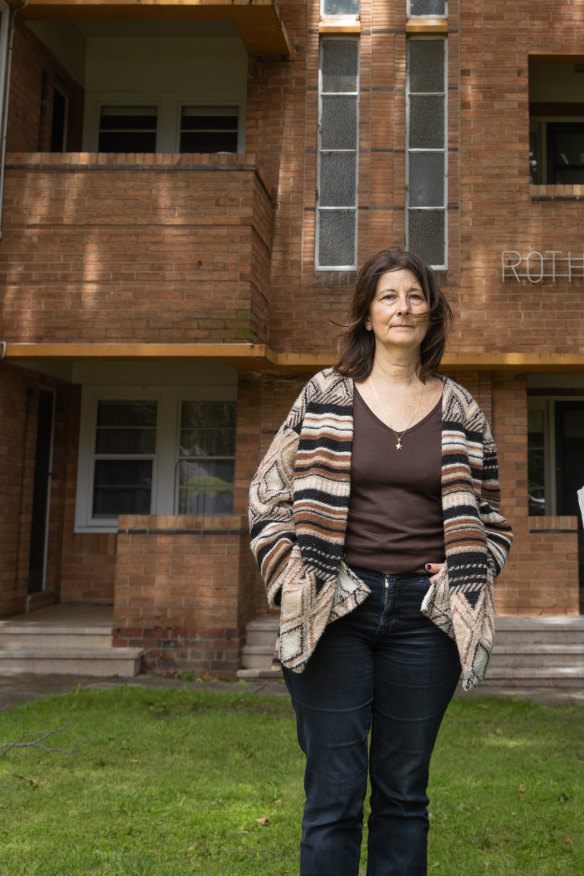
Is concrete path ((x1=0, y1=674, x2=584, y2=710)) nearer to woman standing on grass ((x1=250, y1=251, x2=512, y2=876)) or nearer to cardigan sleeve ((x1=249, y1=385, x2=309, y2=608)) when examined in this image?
woman standing on grass ((x1=250, y1=251, x2=512, y2=876))

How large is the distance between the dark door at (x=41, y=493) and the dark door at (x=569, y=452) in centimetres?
667

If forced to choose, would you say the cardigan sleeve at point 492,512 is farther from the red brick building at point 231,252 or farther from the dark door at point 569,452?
the dark door at point 569,452

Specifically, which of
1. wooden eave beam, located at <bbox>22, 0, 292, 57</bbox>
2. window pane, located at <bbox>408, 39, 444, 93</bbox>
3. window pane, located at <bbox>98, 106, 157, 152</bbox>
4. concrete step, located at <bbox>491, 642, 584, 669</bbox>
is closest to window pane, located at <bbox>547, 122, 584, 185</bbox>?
window pane, located at <bbox>408, 39, 444, 93</bbox>

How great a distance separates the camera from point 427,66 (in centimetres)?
912

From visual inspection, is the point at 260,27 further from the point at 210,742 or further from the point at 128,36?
the point at 210,742

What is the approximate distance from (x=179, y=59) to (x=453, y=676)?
9803mm

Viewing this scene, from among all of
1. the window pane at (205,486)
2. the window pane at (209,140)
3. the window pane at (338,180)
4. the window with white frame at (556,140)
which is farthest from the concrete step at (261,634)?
the window with white frame at (556,140)

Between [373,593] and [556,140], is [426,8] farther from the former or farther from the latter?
[373,593]

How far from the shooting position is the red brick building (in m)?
8.05

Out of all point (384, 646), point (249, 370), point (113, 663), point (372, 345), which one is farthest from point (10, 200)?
point (384, 646)

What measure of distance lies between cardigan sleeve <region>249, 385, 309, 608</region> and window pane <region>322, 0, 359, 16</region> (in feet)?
27.0

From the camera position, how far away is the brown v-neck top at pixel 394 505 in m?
2.32

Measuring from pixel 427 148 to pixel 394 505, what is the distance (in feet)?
25.2

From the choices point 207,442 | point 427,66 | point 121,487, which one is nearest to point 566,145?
point 427,66
